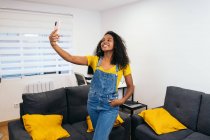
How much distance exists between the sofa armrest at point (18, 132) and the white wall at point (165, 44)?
224 cm

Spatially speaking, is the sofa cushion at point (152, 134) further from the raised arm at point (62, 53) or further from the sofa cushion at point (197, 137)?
the raised arm at point (62, 53)

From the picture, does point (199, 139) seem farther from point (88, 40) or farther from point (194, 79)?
point (88, 40)

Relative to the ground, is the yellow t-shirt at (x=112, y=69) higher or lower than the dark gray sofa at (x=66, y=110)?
higher

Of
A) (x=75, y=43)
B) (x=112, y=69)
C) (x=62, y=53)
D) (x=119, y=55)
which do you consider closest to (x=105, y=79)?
(x=112, y=69)

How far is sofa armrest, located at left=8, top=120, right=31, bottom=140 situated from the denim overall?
0.84 meters

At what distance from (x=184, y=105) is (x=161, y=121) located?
15.8 inches

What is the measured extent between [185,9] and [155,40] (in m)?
0.70

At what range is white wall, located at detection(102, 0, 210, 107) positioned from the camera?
8.75 feet

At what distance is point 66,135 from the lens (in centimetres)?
213

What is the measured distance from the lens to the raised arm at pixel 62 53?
1633 millimetres

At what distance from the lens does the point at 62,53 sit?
5.55 feet

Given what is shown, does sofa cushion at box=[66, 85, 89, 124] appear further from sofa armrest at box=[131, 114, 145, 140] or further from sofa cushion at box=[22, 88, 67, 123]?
sofa armrest at box=[131, 114, 145, 140]

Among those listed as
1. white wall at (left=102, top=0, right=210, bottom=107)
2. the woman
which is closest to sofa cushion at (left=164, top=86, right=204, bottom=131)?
white wall at (left=102, top=0, right=210, bottom=107)

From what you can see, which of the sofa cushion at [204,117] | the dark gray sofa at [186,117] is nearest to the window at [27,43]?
the dark gray sofa at [186,117]
